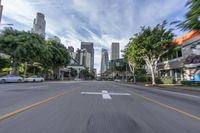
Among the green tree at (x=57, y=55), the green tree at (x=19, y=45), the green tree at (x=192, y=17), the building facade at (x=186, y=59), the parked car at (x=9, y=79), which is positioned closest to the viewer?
the green tree at (x=192, y=17)

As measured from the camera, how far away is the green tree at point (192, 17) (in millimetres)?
17169

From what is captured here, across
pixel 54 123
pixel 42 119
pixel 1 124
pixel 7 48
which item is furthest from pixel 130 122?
pixel 7 48

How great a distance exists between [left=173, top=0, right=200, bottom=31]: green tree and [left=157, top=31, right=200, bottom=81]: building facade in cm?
918

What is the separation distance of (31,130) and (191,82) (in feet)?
99.8

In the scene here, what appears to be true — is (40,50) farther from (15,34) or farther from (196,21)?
(196,21)

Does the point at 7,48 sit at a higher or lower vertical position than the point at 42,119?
higher

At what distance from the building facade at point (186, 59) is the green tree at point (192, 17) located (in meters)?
9.18

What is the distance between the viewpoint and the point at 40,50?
33.4 m

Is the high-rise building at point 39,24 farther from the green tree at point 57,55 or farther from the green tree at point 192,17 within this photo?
the green tree at point 192,17

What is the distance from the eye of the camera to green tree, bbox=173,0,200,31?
17169 millimetres

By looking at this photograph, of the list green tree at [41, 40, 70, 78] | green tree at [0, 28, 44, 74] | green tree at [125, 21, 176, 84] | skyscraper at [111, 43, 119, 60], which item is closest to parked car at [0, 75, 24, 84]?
green tree at [0, 28, 44, 74]

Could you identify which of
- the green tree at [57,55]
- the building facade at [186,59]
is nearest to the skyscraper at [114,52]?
the green tree at [57,55]

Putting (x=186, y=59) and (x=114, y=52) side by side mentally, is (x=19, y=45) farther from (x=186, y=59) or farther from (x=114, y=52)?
(x=114, y=52)

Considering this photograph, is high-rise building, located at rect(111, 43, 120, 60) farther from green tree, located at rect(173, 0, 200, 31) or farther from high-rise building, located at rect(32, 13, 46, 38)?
green tree, located at rect(173, 0, 200, 31)
